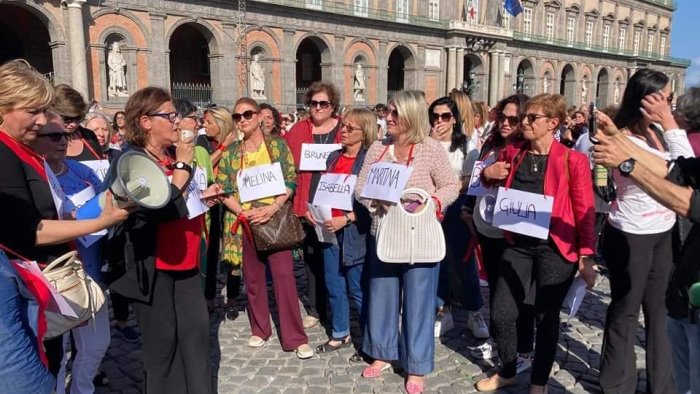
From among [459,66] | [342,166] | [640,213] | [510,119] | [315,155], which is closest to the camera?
[640,213]

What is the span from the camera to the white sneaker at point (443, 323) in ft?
16.3

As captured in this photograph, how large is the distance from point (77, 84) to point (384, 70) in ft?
58.3

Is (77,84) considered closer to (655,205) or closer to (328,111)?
(328,111)

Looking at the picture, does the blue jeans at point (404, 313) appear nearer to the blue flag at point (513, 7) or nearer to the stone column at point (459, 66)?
the stone column at point (459, 66)

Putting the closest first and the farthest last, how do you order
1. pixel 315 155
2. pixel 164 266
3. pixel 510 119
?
pixel 164 266
pixel 510 119
pixel 315 155

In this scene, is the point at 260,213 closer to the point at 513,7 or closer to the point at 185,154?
the point at 185,154

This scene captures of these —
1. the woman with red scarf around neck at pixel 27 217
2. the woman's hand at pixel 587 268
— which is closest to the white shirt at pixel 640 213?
the woman's hand at pixel 587 268

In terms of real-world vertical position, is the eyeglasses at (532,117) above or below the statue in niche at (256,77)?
below

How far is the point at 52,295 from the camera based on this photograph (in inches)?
87.4

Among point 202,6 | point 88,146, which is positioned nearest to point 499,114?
point 88,146

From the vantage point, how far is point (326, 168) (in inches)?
188

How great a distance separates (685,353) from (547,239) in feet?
3.39

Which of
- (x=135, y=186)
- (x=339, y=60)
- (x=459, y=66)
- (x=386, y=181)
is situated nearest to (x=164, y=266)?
(x=135, y=186)

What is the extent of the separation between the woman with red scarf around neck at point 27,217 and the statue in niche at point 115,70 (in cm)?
2145
